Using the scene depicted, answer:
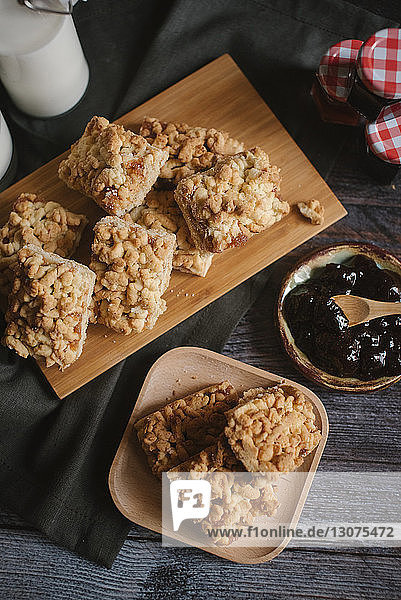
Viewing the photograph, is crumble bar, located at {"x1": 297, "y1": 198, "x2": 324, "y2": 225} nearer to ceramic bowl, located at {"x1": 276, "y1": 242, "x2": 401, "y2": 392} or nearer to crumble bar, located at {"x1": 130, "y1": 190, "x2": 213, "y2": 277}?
ceramic bowl, located at {"x1": 276, "y1": 242, "x2": 401, "y2": 392}

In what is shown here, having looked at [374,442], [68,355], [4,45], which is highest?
[4,45]

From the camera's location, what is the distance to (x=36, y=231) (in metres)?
1.91

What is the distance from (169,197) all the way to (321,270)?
1.85ft

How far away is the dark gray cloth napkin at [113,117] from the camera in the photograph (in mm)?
Answer: 2023

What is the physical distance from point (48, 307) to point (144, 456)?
607 millimetres

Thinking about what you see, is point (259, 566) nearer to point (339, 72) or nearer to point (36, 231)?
point (36, 231)

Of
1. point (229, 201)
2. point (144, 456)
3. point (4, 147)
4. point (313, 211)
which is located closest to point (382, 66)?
point (313, 211)

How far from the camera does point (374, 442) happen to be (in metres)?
2.12

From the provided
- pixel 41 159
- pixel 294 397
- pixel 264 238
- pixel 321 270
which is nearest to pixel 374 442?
pixel 294 397

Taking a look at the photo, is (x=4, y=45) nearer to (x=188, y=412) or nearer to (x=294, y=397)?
(x=188, y=412)

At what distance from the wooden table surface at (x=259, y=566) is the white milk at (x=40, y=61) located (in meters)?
1.10

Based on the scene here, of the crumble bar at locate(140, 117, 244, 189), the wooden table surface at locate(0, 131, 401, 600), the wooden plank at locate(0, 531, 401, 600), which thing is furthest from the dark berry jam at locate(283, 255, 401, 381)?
the wooden plank at locate(0, 531, 401, 600)

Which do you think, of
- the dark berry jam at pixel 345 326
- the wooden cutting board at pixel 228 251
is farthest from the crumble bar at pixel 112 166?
the dark berry jam at pixel 345 326

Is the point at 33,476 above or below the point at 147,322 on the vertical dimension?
below
